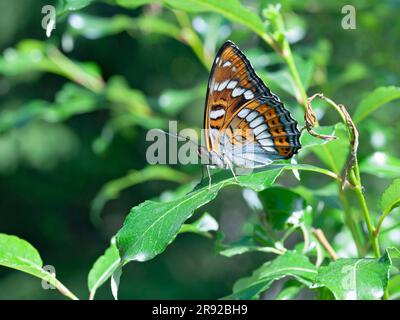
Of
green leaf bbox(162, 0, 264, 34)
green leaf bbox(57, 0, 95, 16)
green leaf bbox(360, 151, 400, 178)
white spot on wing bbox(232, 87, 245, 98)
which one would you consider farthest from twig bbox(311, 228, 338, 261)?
green leaf bbox(57, 0, 95, 16)

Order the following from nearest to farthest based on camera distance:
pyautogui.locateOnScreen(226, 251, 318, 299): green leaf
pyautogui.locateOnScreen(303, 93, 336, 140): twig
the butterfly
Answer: pyautogui.locateOnScreen(303, 93, 336, 140): twig < pyautogui.locateOnScreen(226, 251, 318, 299): green leaf < the butterfly

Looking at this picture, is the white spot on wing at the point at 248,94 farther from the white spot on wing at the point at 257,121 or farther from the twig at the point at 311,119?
the twig at the point at 311,119

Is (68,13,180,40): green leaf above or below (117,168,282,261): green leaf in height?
above

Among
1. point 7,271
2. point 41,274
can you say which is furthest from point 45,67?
point 7,271

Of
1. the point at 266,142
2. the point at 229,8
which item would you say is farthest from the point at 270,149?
the point at 229,8

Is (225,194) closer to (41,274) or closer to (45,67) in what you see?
(45,67)

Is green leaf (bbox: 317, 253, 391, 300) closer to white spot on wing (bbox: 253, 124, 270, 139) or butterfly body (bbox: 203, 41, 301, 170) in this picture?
butterfly body (bbox: 203, 41, 301, 170)
